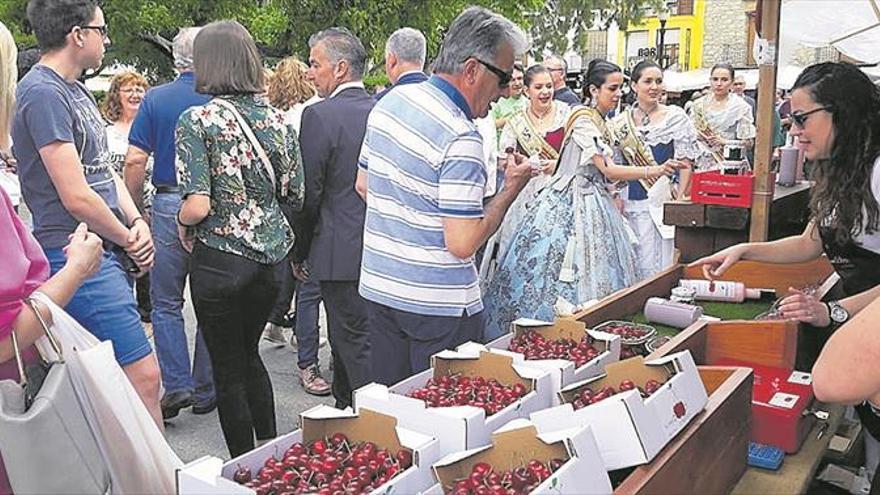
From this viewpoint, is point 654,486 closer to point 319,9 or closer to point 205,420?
Result: point 205,420

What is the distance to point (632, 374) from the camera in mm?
1767

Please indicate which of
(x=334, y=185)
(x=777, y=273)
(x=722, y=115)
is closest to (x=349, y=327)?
(x=334, y=185)

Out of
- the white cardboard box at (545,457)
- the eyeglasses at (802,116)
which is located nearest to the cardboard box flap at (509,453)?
the white cardboard box at (545,457)

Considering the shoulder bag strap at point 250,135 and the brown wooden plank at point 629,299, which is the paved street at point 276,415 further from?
the brown wooden plank at point 629,299

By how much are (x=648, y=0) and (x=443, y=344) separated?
39216 millimetres

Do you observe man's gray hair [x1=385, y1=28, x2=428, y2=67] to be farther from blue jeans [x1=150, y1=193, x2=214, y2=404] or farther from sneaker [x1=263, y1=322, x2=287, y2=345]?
sneaker [x1=263, y1=322, x2=287, y2=345]

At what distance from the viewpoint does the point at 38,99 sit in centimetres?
247

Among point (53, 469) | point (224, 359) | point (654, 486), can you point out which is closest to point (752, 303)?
point (654, 486)

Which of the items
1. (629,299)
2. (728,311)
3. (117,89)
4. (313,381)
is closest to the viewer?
(629,299)

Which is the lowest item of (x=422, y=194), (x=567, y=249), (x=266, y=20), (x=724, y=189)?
(x=567, y=249)

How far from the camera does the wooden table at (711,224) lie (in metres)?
3.35

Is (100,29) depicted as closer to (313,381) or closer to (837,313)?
(313,381)

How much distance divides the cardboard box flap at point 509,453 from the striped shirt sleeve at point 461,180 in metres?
1.00

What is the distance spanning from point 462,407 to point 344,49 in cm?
249
